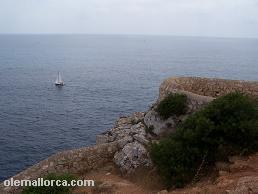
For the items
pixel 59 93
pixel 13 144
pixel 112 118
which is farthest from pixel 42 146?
pixel 59 93

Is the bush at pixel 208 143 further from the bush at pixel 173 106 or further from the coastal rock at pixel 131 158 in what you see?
the bush at pixel 173 106

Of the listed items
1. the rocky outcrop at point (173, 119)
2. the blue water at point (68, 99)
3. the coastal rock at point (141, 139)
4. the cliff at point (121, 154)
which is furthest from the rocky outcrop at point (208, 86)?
the blue water at point (68, 99)

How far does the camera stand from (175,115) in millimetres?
23312

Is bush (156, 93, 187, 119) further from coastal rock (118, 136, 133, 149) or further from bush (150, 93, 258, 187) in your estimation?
bush (150, 93, 258, 187)

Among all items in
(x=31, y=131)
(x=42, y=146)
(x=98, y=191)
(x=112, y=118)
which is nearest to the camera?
(x=98, y=191)

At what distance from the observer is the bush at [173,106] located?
2308 cm

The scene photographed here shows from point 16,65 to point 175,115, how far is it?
106747 mm

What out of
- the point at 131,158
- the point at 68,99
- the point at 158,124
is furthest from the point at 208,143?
the point at 68,99

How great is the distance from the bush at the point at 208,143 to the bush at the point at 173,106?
4.57 m

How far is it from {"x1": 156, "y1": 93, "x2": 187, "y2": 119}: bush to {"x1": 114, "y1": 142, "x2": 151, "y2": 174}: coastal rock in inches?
103

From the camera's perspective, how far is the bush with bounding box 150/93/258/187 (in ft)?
56.9

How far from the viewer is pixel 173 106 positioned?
23094 millimetres

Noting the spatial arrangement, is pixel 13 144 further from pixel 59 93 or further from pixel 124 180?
pixel 59 93

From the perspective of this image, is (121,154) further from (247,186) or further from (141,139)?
(247,186)
